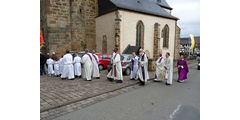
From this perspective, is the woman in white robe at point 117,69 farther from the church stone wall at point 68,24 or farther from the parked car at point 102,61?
the church stone wall at point 68,24

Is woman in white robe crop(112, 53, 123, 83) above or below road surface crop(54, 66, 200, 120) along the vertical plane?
above

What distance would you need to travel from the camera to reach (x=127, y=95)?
5262mm

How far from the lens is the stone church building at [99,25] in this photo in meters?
15.1

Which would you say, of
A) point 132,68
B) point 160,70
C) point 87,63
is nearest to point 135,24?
point 132,68

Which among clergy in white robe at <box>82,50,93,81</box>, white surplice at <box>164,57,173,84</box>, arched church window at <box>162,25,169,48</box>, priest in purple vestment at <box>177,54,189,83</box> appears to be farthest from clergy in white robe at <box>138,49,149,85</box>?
arched church window at <box>162,25,169,48</box>

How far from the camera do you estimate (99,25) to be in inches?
733

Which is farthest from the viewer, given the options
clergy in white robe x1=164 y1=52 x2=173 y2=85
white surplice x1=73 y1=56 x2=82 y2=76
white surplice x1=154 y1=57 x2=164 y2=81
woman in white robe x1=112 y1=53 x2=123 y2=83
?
white surplice x1=73 y1=56 x2=82 y2=76

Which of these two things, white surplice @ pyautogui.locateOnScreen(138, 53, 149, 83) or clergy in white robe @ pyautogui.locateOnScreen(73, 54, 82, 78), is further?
clergy in white robe @ pyautogui.locateOnScreen(73, 54, 82, 78)

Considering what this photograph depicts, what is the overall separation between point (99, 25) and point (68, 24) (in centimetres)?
415

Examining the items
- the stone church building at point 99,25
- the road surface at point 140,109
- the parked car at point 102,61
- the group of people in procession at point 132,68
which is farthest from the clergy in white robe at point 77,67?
the stone church building at point 99,25

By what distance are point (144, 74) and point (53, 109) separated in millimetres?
4531

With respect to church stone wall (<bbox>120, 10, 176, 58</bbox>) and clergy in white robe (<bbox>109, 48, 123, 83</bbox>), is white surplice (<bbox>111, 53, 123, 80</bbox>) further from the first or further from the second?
church stone wall (<bbox>120, 10, 176, 58</bbox>)

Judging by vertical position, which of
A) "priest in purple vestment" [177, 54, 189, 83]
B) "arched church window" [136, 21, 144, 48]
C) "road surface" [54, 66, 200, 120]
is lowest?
"road surface" [54, 66, 200, 120]

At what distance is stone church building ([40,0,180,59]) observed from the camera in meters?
15.1
